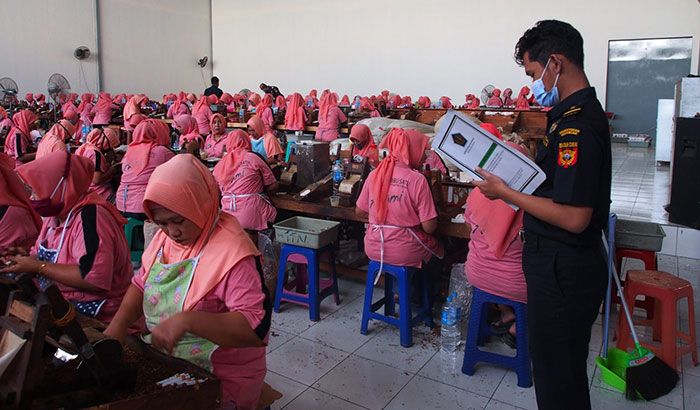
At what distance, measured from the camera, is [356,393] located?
2.59 m

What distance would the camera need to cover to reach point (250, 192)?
4.00 metres

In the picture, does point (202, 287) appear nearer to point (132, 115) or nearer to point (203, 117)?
point (132, 115)

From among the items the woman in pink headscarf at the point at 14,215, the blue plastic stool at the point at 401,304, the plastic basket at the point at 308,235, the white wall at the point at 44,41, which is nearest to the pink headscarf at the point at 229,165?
the plastic basket at the point at 308,235

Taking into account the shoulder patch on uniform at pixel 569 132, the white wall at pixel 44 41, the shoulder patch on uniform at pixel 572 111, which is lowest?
the shoulder patch on uniform at pixel 569 132

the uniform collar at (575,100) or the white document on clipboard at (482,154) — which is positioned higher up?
the uniform collar at (575,100)

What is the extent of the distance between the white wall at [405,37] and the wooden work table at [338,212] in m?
11.3

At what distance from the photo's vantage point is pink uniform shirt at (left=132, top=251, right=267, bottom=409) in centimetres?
139

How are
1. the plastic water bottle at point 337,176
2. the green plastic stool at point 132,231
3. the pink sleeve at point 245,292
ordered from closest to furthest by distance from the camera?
1. the pink sleeve at point 245,292
2. the plastic water bottle at point 337,176
3. the green plastic stool at point 132,231

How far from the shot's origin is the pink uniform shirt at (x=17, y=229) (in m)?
2.29

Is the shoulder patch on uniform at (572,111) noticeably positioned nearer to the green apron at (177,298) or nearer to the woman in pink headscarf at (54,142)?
the green apron at (177,298)

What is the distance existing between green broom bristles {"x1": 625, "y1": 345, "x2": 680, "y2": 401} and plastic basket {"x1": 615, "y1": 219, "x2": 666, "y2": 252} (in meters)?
0.76

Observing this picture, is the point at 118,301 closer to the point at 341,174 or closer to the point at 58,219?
the point at 58,219

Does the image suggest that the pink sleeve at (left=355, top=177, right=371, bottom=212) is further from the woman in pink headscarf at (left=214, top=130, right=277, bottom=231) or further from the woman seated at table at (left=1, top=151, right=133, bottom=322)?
the woman seated at table at (left=1, top=151, right=133, bottom=322)

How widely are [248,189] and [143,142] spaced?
4.15ft
